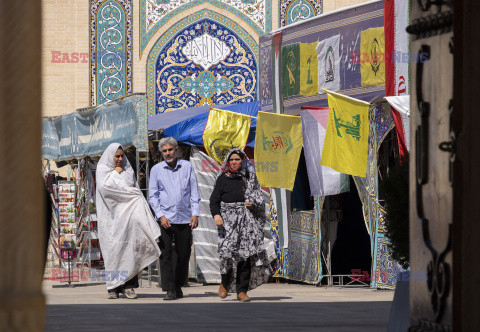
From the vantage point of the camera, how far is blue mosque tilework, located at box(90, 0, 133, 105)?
18.0 metres

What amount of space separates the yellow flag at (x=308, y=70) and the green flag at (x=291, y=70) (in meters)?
0.09

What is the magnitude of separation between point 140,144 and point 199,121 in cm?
153

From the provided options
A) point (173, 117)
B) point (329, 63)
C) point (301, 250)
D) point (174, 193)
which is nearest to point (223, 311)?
point (174, 193)

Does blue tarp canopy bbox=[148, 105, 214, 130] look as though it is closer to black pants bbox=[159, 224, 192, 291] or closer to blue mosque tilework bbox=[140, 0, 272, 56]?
blue mosque tilework bbox=[140, 0, 272, 56]

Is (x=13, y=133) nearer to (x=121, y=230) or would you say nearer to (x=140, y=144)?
(x=121, y=230)

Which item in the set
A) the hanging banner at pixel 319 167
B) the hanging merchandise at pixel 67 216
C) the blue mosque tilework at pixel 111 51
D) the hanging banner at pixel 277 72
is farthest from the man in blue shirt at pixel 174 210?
the blue mosque tilework at pixel 111 51

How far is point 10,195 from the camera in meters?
1.83

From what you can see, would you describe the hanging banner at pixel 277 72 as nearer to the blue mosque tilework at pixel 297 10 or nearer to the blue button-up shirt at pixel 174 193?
the blue button-up shirt at pixel 174 193

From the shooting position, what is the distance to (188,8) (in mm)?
18016

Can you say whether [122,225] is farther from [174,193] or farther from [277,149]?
[277,149]

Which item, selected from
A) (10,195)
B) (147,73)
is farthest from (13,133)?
(147,73)

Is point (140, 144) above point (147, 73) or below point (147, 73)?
below

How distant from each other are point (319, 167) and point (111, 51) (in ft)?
26.3

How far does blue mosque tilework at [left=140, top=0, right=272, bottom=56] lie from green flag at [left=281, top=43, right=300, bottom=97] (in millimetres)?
6028
